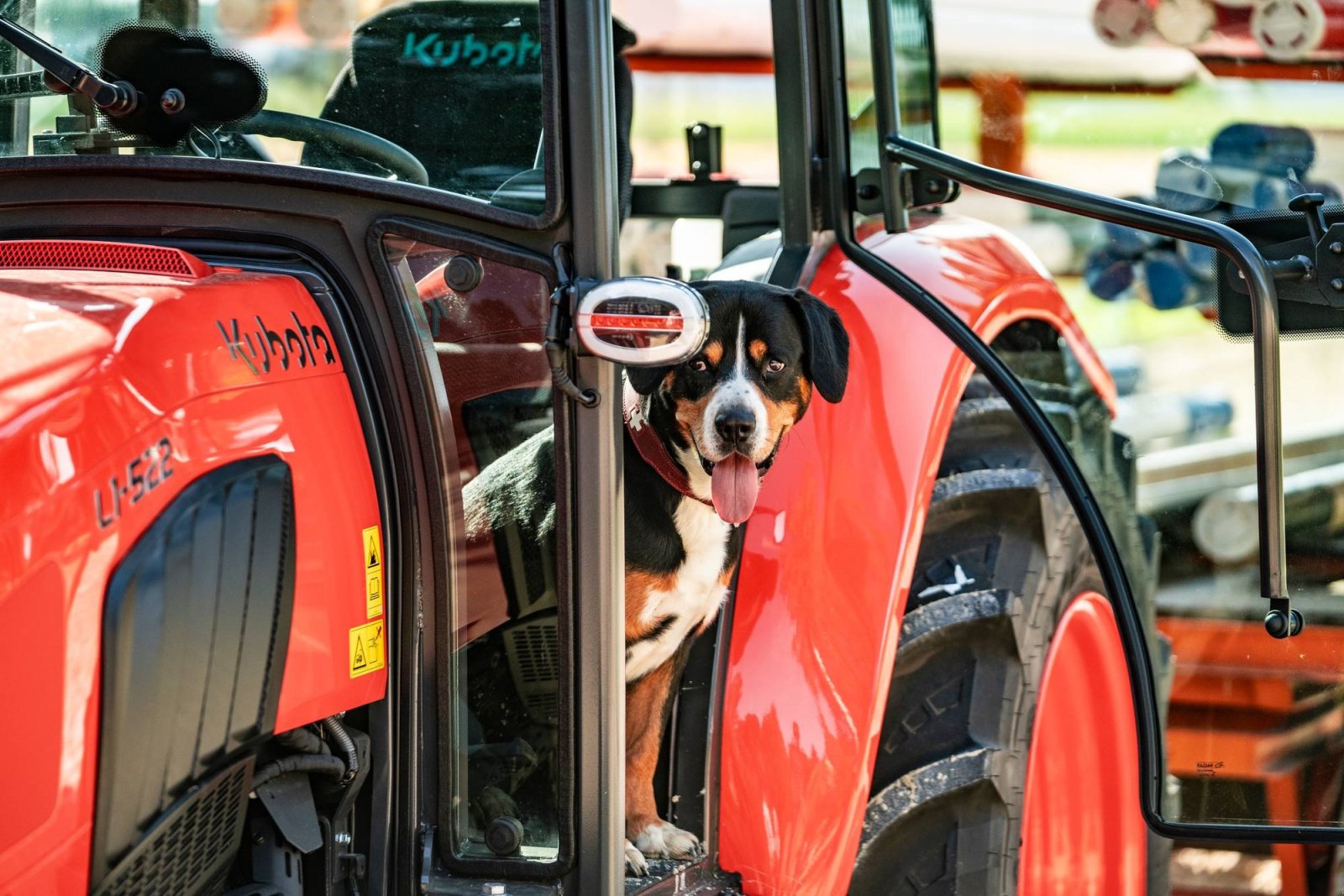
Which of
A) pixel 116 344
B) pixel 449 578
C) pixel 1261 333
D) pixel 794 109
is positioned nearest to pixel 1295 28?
pixel 1261 333

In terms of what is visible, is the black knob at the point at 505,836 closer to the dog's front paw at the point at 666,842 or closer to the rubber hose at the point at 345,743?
the rubber hose at the point at 345,743

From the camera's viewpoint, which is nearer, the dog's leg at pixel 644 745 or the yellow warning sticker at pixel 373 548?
the yellow warning sticker at pixel 373 548

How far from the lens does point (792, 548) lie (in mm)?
2143

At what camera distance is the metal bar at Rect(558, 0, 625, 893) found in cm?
162

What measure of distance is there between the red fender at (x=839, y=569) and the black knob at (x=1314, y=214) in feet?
1.79

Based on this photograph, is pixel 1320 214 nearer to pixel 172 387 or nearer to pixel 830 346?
pixel 830 346

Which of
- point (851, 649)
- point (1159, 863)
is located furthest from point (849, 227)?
point (1159, 863)

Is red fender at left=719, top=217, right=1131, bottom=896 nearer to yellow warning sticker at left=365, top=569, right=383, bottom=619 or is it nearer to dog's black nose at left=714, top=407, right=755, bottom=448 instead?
dog's black nose at left=714, top=407, right=755, bottom=448

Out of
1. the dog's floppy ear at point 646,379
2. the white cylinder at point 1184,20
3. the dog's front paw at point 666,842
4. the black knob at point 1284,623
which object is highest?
the white cylinder at point 1184,20

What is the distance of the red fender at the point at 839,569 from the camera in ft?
6.67

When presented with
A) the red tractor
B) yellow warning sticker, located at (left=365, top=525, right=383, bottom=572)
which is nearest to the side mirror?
the red tractor

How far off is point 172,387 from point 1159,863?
7.22 feet

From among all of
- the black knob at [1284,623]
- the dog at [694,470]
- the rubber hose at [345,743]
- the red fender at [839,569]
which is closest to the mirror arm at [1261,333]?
the black knob at [1284,623]

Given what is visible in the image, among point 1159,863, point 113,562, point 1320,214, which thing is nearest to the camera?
point 113,562
